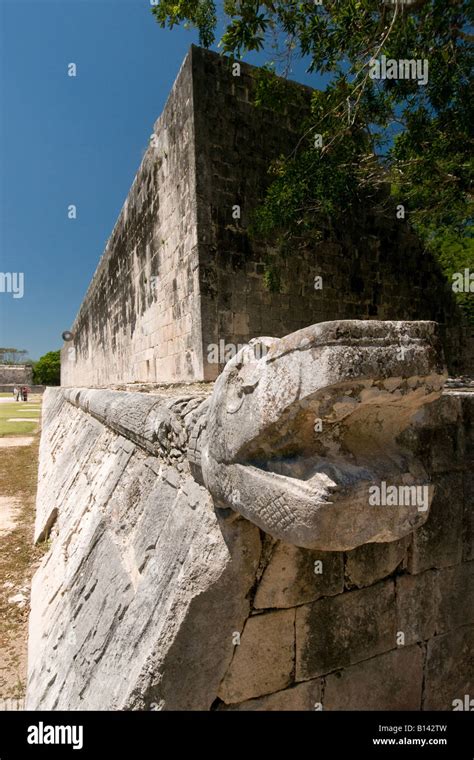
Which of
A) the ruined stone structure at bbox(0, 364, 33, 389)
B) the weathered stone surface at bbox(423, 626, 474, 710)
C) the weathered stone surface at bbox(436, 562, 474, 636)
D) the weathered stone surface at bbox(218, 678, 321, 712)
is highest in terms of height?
the ruined stone structure at bbox(0, 364, 33, 389)

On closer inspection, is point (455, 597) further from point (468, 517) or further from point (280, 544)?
point (280, 544)

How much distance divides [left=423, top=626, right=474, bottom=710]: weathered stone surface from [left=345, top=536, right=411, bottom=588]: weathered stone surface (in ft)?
1.47

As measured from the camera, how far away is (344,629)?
1615 millimetres

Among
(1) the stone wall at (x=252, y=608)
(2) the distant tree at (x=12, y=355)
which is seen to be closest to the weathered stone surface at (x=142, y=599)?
(1) the stone wall at (x=252, y=608)

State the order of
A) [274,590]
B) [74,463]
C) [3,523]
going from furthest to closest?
[3,523]
[74,463]
[274,590]

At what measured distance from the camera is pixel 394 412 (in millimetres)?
1214

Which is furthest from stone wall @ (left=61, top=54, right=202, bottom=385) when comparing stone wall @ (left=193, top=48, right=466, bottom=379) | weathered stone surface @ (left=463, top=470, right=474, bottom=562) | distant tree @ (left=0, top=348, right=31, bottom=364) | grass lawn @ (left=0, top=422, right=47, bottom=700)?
distant tree @ (left=0, top=348, right=31, bottom=364)

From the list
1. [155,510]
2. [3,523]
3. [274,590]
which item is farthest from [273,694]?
[3,523]

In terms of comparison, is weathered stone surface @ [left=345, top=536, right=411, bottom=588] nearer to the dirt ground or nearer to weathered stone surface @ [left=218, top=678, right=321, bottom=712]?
weathered stone surface @ [left=218, top=678, right=321, bottom=712]

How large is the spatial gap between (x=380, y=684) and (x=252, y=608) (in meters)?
0.72

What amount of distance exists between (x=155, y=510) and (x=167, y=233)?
5016 millimetres

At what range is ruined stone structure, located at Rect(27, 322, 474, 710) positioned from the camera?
108 cm
